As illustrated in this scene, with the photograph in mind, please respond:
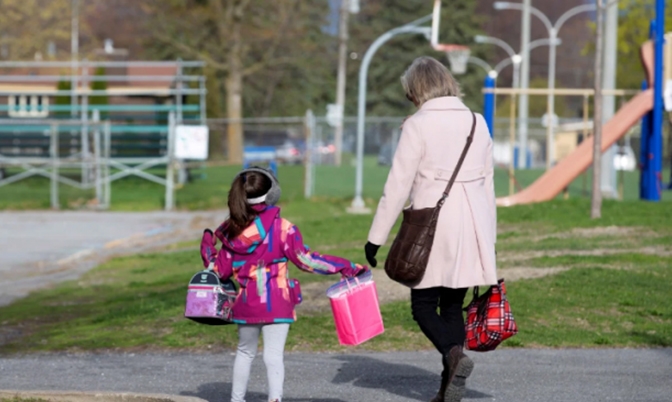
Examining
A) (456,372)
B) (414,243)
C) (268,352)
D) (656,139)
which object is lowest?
(456,372)

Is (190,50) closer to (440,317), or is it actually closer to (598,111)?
(598,111)

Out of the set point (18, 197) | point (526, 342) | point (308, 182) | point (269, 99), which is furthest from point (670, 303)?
point (269, 99)

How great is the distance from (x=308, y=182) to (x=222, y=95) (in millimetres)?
43731

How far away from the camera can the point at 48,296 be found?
502 inches

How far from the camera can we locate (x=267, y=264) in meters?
5.63

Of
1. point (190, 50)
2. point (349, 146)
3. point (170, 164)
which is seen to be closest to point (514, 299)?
point (170, 164)

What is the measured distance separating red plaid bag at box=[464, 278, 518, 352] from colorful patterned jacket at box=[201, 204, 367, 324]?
933mm

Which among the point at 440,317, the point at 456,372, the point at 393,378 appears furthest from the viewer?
the point at 393,378

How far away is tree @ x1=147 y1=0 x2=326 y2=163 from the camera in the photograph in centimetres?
4466

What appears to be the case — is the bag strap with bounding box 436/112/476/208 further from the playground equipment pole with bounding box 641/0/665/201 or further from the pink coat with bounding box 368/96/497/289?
the playground equipment pole with bounding box 641/0/665/201

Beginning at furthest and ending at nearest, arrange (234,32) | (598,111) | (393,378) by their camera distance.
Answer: (234,32), (598,111), (393,378)

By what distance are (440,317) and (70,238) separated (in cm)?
1429

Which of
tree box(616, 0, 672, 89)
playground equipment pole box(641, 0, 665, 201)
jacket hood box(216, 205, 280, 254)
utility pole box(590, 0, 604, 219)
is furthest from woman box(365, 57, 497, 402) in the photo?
tree box(616, 0, 672, 89)

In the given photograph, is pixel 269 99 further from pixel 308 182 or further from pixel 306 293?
pixel 306 293
